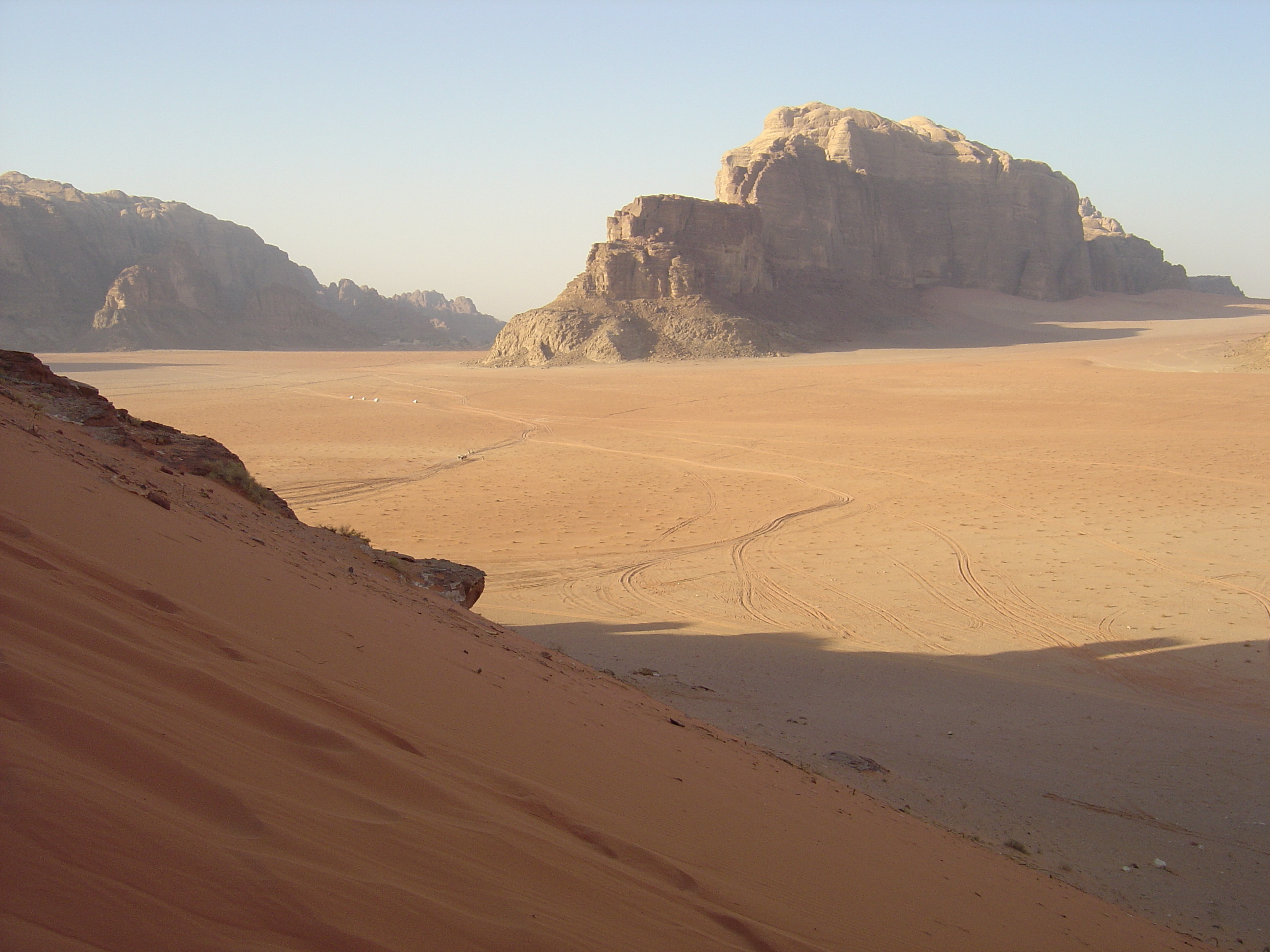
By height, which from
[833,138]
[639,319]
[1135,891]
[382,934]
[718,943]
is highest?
[833,138]

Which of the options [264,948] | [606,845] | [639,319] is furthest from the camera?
[639,319]

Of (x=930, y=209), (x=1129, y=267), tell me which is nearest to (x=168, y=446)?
(x=930, y=209)

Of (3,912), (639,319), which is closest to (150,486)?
(3,912)

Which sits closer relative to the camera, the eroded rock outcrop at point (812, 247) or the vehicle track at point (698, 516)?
the vehicle track at point (698, 516)

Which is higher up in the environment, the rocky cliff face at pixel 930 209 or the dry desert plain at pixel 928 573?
the rocky cliff face at pixel 930 209

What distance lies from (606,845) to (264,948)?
1279mm

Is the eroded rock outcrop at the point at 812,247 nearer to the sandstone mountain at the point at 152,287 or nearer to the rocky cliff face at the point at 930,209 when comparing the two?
the rocky cliff face at the point at 930,209

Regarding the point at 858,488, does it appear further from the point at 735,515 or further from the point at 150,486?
the point at 150,486

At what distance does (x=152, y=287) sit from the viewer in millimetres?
89500

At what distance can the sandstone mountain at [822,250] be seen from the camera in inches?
2490

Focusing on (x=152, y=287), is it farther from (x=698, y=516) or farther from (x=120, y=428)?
(x=120, y=428)

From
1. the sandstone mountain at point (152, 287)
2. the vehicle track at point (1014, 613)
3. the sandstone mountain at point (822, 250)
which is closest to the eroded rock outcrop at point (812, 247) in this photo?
the sandstone mountain at point (822, 250)

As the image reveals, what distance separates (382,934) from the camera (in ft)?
6.22

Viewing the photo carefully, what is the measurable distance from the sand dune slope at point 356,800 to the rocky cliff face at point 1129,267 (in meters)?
105
